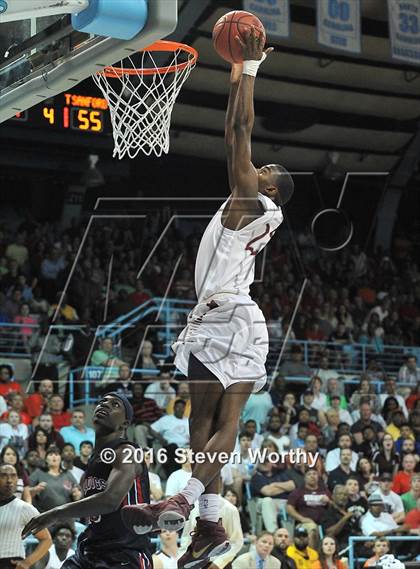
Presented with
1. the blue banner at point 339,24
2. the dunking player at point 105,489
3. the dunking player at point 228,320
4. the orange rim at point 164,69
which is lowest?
the dunking player at point 105,489

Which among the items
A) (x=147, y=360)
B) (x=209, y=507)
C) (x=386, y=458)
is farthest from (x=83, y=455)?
(x=209, y=507)

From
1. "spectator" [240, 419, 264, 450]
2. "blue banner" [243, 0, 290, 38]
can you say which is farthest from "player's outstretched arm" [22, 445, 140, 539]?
"blue banner" [243, 0, 290, 38]

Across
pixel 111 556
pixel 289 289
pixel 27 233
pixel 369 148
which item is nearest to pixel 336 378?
pixel 289 289

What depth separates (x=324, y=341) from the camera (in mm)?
14258

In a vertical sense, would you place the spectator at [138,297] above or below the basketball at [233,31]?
below

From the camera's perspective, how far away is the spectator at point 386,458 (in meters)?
11.1

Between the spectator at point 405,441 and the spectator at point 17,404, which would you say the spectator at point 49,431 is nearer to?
the spectator at point 17,404

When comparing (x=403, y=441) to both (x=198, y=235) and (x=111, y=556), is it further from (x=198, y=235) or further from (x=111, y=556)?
(x=111, y=556)

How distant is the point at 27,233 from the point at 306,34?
505cm

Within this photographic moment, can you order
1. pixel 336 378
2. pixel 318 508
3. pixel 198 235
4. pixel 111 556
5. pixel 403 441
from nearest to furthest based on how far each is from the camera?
pixel 111 556 < pixel 318 508 < pixel 403 441 < pixel 336 378 < pixel 198 235

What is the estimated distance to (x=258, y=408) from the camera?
1170 cm

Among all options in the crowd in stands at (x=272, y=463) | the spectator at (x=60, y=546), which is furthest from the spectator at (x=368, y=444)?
the spectator at (x=60, y=546)

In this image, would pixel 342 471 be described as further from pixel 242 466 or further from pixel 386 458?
pixel 242 466

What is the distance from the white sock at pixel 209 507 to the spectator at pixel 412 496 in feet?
20.0
